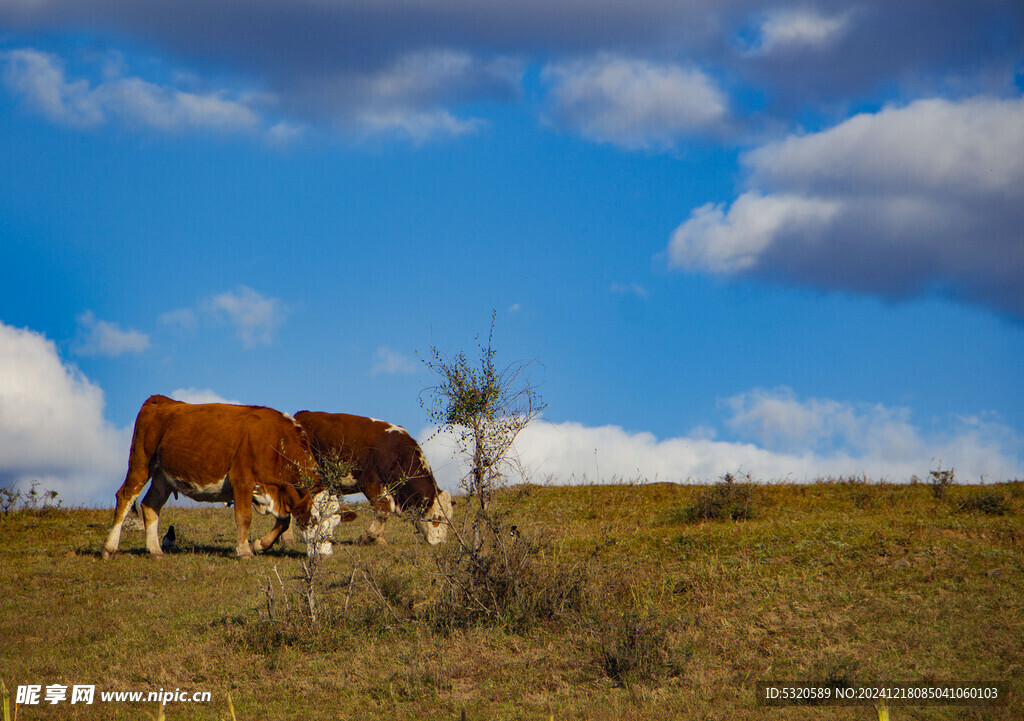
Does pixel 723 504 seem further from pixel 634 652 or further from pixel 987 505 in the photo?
pixel 634 652

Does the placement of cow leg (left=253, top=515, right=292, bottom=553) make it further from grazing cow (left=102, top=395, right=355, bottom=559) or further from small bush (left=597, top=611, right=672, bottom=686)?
small bush (left=597, top=611, right=672, bottom=686)

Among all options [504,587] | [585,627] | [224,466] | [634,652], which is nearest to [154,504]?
[224,466]

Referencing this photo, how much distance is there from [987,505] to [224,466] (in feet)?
49.3

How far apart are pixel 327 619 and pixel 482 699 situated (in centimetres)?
318

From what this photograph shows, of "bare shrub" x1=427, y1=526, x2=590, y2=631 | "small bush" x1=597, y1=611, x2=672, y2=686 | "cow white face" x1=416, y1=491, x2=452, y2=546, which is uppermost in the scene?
"cow white face" x1=416, y1=491, x2=452, y2=546

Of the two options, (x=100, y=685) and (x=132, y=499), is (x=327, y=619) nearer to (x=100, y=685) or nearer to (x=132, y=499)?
(x=100, y=685)

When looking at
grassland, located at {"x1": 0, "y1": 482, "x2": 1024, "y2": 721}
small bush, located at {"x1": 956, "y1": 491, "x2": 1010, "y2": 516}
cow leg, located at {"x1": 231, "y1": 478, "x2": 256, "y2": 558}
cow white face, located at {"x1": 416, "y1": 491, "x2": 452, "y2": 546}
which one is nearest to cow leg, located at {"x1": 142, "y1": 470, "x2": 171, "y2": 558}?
grassland, located at {"x1": 0, "y1": 482, "x2": 1024, "y2": 721}

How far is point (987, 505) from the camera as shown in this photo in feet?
56.0

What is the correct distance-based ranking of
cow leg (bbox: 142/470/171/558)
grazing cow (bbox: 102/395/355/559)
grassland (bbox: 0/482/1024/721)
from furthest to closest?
1. cow leg (bbox: 142/470/171/558)
2. grazing cow (bbox: 102/395/355/559)
3. grassland (bbox: 0/482/1024/721)

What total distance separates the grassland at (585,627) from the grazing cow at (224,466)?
3.33 feet

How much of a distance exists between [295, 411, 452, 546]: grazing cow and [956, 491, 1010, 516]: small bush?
10296 mm

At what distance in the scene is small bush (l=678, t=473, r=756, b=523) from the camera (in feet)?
60.0

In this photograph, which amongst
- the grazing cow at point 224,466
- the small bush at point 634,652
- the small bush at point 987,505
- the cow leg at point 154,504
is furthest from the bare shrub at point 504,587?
the small bush at point 987,505

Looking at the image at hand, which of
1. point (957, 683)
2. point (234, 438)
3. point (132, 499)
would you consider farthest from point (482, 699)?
point (132, 499)
